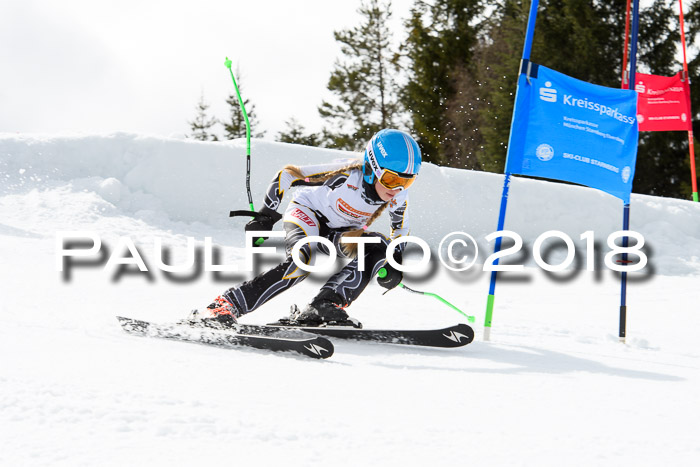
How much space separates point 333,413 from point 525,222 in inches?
315

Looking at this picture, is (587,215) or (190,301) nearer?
(190,301)

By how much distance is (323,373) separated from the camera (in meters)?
2.83

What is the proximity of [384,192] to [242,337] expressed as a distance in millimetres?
1222

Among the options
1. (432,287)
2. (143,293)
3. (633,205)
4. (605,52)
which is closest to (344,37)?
(605,52)

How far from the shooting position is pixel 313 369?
2902 millimetres

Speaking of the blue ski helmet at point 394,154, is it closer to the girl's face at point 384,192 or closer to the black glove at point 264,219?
the girl's face at point 384,192

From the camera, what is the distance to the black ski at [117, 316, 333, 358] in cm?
322

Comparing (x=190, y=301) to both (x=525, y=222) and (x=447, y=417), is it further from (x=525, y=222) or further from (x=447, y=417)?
(x=525, y=222)

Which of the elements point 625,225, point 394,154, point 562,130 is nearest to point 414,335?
point 394,154

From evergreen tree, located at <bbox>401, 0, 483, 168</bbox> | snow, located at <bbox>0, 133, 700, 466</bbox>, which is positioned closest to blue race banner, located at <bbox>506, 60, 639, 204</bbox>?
snow, located at <bbox>0, 133, 700, 466</bbox>

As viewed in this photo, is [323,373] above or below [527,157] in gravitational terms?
below

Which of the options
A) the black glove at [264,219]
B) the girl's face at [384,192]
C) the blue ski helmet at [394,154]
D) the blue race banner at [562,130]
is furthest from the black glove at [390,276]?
the blue race banner at [562,130]

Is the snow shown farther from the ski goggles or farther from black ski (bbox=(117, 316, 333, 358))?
the ski goggles

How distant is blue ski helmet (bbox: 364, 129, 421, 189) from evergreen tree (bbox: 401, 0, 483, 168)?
19.8 metres
